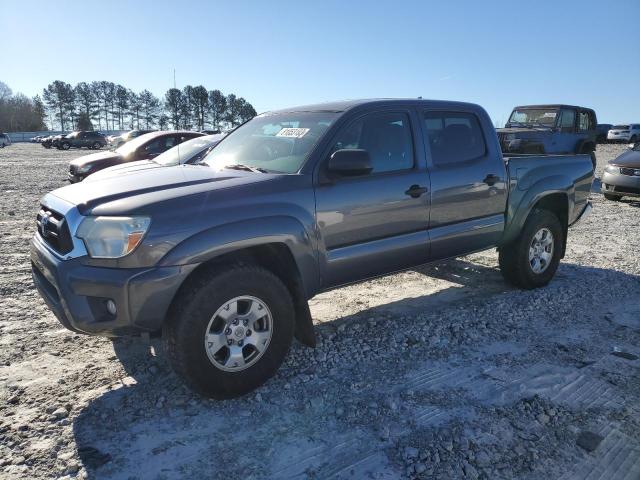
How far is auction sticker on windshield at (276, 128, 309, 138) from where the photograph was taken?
12.4 ft

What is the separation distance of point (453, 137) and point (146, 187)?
2.81 metres

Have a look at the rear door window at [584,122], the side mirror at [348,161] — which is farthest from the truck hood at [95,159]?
the rear door window at [584,122]

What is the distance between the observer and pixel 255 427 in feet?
9.41

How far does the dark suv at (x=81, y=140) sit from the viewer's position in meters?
40.5

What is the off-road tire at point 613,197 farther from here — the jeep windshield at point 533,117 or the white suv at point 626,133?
the white suv at point 626,133

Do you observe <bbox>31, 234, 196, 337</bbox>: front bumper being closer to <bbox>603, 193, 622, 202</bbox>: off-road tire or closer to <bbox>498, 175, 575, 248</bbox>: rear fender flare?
<bbox>498, 175, 575, 248</bbox>: rear fender flare

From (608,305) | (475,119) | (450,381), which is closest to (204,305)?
(450,381)

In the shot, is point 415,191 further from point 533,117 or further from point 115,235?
point 533,117

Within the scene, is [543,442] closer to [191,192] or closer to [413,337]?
[413,337]

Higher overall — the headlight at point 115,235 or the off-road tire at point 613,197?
the headlight at point 115,235

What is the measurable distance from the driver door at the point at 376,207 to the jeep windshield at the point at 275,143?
0.71ft

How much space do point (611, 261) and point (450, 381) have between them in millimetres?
4329

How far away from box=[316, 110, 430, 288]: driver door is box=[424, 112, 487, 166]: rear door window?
26 centimetres

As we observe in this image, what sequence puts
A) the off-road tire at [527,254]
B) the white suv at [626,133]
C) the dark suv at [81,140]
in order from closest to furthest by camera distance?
the off-road tire at [527,254] → the white suv at [626,133] → the dark suv at [81,140]
